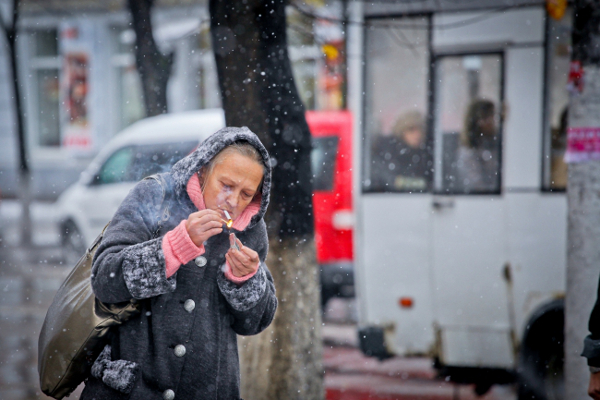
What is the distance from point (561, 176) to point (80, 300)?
3.26 metres

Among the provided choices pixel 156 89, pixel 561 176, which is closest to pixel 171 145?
pixel 156 89

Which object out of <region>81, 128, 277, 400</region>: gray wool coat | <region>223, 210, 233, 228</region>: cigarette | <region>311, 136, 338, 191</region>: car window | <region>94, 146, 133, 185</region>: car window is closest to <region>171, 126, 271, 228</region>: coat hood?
<region>81, 128, 277, 400</region>: gray wool coat

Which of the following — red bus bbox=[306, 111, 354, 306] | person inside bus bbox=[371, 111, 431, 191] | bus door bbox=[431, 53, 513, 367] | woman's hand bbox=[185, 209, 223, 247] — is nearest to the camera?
woman's hand bbox=[185, 209, 223, 247]

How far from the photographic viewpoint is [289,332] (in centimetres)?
318

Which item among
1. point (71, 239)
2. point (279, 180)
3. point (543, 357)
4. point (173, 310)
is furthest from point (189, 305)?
point (71, 239)

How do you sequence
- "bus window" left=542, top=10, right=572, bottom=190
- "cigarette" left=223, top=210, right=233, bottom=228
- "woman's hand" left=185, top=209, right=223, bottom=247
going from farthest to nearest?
"bus window" left=542, top=10, right=572, bottom=190, "cigarette" left=223, top=210, right=233, bottom=228, "woman's hand" left=185, top=209, right=223, bottom=247

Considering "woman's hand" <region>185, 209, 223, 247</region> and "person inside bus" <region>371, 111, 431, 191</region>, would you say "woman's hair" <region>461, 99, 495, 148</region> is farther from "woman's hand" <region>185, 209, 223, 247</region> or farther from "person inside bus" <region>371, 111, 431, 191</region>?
"woman's hand" <region>185, 209, 223, 247</region>

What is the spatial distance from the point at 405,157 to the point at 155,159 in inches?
70.3

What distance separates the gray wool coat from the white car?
8.64 ft

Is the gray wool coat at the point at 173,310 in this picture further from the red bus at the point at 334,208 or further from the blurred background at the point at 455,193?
the red bus at the point at 334,208

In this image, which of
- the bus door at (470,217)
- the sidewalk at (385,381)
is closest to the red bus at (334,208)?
the sidewalk at (385,381)

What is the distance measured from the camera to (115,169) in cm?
629

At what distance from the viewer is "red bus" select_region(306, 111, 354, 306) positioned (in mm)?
5793

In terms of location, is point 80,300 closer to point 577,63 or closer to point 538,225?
point 577,63
